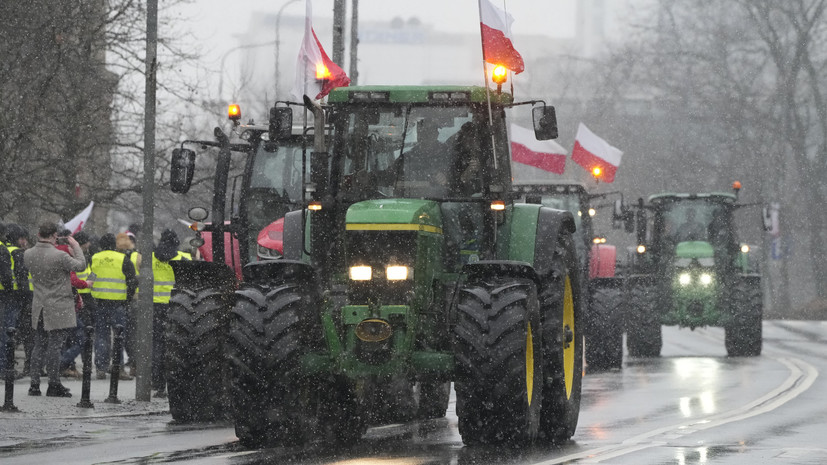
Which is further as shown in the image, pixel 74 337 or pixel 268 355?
pixel 74 337

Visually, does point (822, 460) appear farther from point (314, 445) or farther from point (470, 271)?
point (314, 445)

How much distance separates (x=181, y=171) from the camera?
15344mm

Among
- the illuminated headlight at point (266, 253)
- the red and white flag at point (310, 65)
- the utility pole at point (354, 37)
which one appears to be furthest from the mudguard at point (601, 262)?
the illuminated headlight at point (266, 253)

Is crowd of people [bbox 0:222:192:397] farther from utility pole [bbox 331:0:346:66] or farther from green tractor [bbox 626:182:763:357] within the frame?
green tractor [bbox 626:182:763:357]

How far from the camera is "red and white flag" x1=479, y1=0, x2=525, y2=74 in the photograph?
1347 centimetres

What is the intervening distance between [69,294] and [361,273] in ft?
21.7

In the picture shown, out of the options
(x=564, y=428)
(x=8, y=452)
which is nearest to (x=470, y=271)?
(x=564, y=428)

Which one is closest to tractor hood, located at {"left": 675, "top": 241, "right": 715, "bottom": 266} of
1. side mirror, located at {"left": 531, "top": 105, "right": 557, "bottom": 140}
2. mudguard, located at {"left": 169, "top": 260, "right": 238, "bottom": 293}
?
mudguard, located at {"left": 169, "top": 260, "right": 238, "bottom": 293}

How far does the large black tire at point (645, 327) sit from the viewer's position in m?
27.1

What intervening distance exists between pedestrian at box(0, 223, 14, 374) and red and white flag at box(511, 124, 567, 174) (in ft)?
40.3

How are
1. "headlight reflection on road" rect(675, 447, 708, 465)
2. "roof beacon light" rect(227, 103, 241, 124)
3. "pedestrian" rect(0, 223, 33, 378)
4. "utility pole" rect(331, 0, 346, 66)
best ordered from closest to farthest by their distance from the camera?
1. "headlight reflection on road" rect(675, 447, 708, 465)
2. "roof beacon light" rect(227, 103, 241, 124)
3. "pedestrian" rect(0, 223, 33, 378)
4. "utility pole" rect(331, 0, 346, 66)

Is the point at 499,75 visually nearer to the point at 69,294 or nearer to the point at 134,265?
the point at 69,294

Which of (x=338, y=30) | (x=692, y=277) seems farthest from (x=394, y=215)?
(x=692, y=277)

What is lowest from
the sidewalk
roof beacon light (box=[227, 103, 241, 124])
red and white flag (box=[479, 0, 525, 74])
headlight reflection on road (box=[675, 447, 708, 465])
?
the sidewalk
